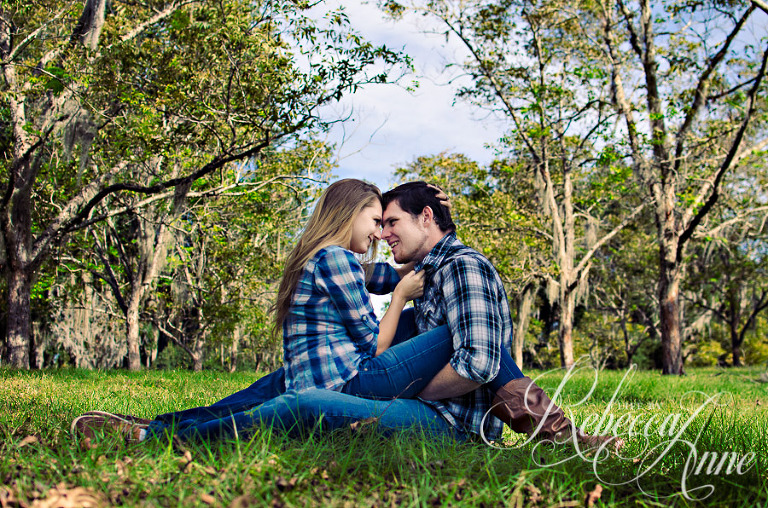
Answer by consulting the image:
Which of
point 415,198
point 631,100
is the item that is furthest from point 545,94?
point 415,198

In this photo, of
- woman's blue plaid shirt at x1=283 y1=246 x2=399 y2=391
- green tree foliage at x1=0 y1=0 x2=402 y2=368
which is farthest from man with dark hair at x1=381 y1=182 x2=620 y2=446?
green tree foliage at x1=0 y1=0 x2=402 y2=368

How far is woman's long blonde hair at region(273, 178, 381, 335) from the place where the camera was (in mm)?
3131

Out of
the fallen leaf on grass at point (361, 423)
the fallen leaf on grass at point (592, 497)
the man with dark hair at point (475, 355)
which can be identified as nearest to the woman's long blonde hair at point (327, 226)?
the man with dark hair at point (475, 355)

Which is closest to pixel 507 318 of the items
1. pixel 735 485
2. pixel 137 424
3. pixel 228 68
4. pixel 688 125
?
pixel 735 485

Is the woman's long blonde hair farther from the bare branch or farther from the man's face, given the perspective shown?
the bare branch

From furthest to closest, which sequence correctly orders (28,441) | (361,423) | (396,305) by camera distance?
(396,305), (361,423), (28,441)

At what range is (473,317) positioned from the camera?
2.88 meters

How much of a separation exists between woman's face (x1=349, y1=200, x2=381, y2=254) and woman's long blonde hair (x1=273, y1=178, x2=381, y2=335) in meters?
0.03

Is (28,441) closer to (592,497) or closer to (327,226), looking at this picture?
(327,226)

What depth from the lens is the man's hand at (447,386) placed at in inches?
113

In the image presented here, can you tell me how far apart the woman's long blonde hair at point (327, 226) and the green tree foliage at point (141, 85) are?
5.81 metres

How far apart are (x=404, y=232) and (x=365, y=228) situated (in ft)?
0.96

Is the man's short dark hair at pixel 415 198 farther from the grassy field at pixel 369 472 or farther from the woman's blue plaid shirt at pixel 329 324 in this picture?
the grassy field at pixel 369 472

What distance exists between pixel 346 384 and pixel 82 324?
17056mm
